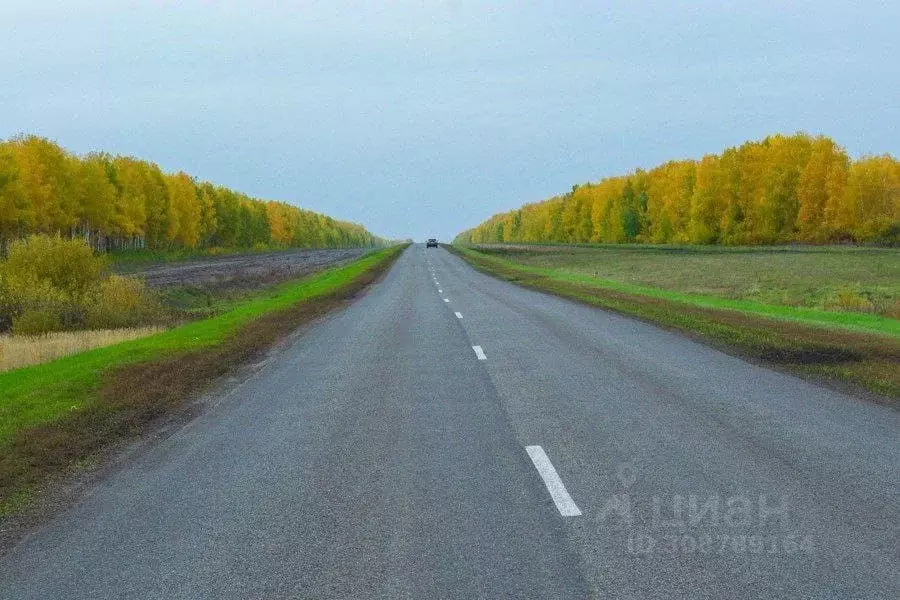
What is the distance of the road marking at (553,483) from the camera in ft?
18.4

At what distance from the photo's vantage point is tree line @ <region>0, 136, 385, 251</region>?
2388 inches

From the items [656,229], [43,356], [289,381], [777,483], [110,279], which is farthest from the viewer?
[656,229]

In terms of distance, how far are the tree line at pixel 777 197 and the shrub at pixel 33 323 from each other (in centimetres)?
7436

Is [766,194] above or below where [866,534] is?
above

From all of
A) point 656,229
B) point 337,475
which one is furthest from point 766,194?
point 337,475

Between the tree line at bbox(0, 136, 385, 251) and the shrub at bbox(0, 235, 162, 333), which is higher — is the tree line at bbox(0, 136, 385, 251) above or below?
above

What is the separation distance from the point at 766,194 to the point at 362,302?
7108 cm

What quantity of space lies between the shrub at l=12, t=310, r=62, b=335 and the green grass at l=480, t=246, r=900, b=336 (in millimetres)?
19599

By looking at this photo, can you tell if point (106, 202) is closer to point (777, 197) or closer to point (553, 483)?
point (777, 197)

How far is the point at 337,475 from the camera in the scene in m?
6.68

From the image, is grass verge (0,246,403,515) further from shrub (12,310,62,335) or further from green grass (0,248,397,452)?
shrub (12,310,62,335)

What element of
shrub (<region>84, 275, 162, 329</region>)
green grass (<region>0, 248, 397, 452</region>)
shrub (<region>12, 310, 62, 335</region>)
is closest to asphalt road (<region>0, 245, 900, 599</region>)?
green grass (<region>0, 248, 397, 452</region>)

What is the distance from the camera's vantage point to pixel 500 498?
5.93 meters

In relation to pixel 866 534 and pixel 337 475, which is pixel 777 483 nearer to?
pixel 866 534
